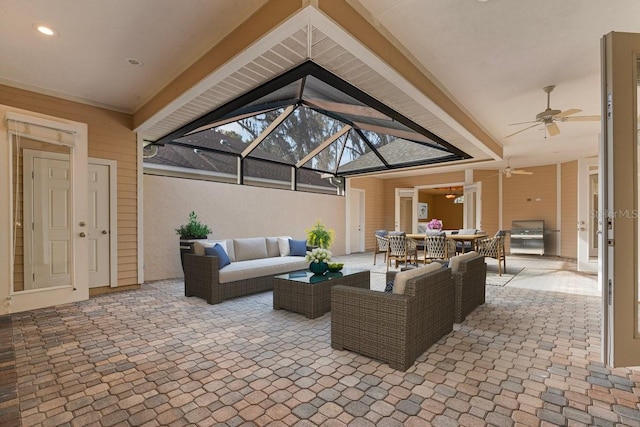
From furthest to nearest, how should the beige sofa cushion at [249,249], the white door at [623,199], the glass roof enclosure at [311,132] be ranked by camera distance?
the beige sofa cushion at [249,249], the glass roof enclosure at [311,132], the white door at [623,199]

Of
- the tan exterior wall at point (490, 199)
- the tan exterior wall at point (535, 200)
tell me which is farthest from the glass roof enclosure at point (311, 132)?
the tan exterior wall at point (535, 200)

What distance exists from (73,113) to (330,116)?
169 inches

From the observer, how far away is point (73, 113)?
15.3 ft

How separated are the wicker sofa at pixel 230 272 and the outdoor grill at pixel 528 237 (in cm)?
764

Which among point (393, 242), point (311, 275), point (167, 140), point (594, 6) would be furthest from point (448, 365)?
point (167, 140)

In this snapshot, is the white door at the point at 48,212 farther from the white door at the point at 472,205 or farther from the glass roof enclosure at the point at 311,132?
the white door at the point at 472,205

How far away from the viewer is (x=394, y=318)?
240cm

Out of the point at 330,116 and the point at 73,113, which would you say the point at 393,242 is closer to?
the point at 330,116

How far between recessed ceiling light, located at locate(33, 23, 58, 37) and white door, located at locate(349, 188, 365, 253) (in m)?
8.41

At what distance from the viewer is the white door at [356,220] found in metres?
10.6

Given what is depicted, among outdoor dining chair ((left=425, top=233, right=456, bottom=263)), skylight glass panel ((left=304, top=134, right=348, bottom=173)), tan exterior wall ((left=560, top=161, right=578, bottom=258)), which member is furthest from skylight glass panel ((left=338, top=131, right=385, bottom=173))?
tan exterior wall ((left=560, top=161, right=578, bottom=258))

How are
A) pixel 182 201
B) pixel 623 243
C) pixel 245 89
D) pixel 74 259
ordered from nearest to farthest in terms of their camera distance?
pixel 623 243
pixel 245 89
pixel 74 259
pixel 182 201

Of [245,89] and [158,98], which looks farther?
[158,98]

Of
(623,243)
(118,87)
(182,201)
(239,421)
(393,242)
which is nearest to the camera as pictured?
(239,421)
